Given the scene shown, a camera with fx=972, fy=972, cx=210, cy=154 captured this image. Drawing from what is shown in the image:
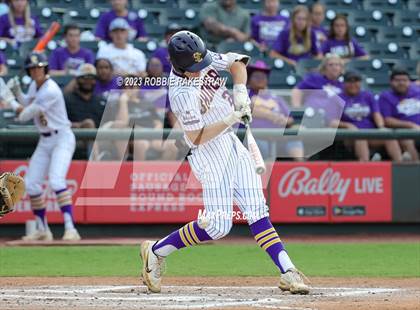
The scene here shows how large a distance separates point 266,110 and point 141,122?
1.50 metres

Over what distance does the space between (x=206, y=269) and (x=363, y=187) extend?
148 inches

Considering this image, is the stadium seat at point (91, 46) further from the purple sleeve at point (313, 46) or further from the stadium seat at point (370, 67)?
the stadium seat at point (370, 67)

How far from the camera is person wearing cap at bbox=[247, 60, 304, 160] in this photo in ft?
37.9

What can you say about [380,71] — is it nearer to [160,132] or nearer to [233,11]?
[233,11]

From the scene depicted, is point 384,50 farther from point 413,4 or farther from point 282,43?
point 282,43

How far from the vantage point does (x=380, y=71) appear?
46.3ft

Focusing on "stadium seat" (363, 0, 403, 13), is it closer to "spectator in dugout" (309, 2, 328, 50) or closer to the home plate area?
"spectator in dugout" (309, 2, 328, 50)

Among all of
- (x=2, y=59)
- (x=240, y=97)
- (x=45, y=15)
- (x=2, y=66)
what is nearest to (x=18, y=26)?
(x=45, y=15)

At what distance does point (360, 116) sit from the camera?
39.3 ft

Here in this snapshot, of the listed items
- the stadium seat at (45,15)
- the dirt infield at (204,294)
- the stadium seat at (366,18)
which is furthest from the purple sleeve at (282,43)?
the dirt infield at (204,294)

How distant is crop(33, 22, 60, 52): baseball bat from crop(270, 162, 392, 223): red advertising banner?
3.66m

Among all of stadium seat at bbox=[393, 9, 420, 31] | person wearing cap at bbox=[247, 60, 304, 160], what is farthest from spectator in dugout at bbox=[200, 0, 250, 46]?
stadium seat at bbox=[393, 9, 420, 31]

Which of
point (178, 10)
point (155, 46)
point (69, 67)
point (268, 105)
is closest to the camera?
point (268, 105)

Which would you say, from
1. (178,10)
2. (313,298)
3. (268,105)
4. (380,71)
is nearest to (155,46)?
(178,10)
